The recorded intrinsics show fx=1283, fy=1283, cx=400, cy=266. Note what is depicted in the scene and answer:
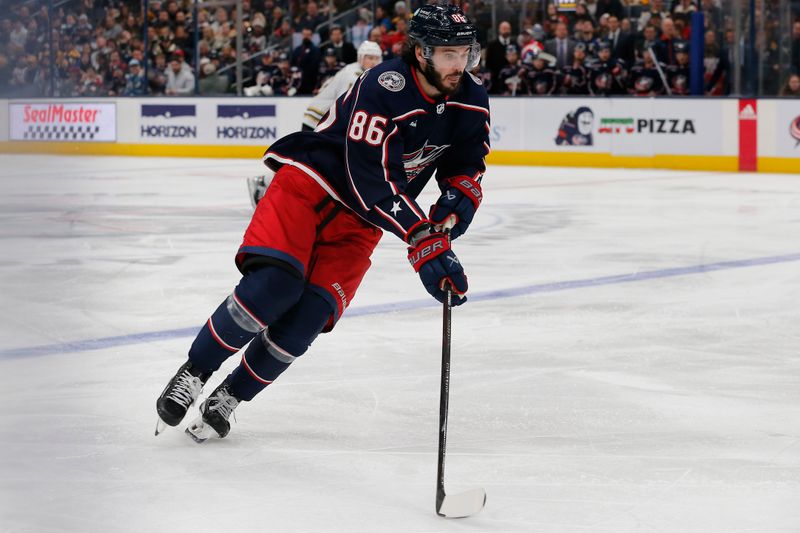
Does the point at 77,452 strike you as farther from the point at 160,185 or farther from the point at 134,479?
the point at 160,185

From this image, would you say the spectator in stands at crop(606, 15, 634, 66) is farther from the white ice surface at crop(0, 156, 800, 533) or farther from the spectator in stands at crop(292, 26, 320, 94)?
the white ice surface at crop(0, 156, 800, 533)

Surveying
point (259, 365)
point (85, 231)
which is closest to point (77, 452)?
point (259, 365)

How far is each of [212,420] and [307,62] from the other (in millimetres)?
11872

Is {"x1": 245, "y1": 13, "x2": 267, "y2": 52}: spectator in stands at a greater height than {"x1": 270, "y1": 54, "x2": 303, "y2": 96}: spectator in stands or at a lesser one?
greater

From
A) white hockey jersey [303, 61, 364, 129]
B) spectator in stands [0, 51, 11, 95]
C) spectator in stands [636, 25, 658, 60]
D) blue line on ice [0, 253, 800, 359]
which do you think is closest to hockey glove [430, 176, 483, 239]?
spectator in stands [0, 51, 11, 95]

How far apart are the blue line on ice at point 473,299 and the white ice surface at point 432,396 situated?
0.02 meters

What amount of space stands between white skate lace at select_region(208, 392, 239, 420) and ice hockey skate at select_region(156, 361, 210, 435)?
0.05 meters

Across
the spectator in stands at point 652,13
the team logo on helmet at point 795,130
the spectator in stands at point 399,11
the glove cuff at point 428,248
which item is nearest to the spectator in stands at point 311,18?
the spectator in stands at point 399,11

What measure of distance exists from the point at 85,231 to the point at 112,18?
8094 millimetres

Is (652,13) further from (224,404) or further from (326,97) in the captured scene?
(224,404)

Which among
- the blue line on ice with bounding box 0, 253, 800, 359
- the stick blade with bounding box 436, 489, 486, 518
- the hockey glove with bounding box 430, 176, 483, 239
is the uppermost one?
the hockey glove with bounding box 430, 176, 483, 239

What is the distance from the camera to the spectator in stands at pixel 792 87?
11688mm

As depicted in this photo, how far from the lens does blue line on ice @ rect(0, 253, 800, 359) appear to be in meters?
3.89

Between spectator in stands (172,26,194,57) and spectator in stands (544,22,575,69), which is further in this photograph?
spectator in stands (172,26,194,57)
